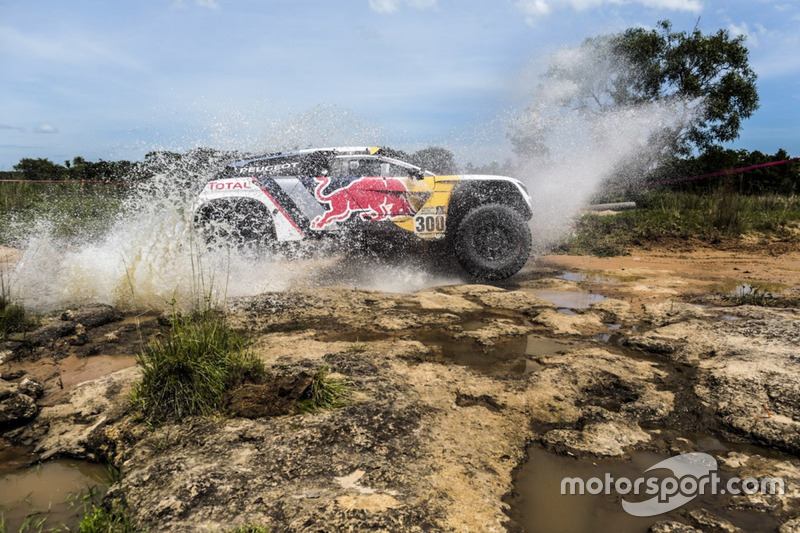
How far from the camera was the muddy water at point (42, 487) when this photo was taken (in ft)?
6.41

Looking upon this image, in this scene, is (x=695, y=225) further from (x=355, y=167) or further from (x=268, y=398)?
(x=268, y=398)

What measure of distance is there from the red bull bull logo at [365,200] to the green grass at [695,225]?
4370mm


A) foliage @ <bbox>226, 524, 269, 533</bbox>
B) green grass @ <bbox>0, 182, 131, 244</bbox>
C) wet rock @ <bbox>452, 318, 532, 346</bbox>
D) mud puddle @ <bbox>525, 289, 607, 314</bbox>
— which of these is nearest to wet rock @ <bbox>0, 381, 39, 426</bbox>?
foliage @ <bbox>226, 524, 269, 533</bbox>

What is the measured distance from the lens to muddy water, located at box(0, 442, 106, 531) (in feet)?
6.41

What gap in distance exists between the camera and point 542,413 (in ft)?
8.76

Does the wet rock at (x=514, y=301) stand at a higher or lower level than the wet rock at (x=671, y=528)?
higher

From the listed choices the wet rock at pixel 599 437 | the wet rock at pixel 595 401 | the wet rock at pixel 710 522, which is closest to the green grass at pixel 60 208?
the wet rock at pixel 595 401

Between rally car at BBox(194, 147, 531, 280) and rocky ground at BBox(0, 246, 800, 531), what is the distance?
1.43 metres

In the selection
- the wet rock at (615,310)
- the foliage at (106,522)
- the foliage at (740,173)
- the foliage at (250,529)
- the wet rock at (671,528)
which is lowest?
the wet rock at (671,528)

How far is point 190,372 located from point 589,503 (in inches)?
83.6

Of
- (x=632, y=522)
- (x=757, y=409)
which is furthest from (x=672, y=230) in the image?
(x=632, y=522)

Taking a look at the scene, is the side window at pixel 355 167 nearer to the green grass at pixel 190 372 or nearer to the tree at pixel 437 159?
the tree at pixel 437 159

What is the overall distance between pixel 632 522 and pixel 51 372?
12.4 feet

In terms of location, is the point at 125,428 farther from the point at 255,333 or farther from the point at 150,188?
the point at 150,188
